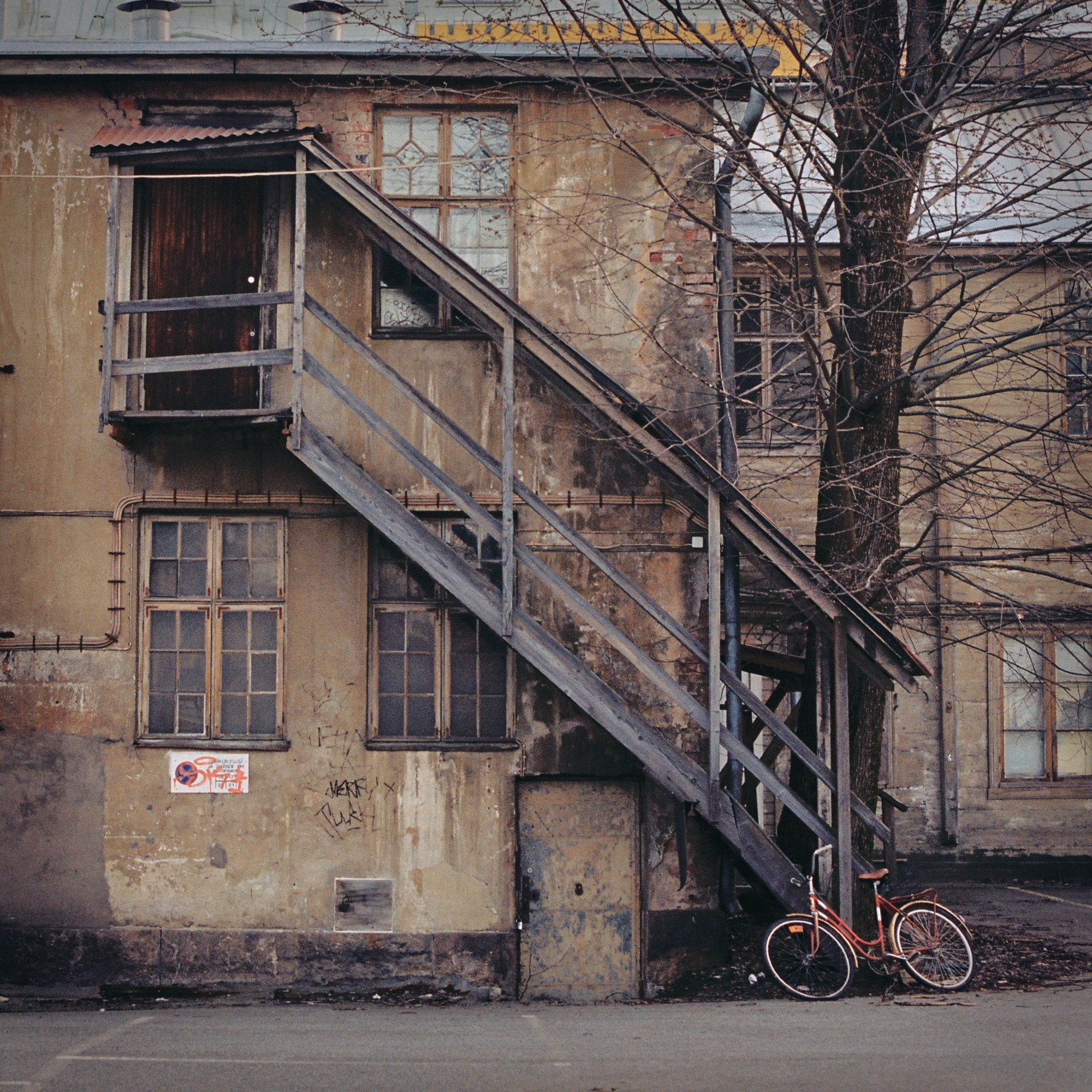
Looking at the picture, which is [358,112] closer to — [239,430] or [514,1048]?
[239,430]

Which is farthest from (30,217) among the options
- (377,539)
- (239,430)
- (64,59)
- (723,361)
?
(723,361)

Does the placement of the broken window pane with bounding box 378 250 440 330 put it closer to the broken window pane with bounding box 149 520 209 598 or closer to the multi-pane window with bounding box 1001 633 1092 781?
the broken window pane with bounding box 149 520 209 598

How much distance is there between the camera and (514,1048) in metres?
7.74

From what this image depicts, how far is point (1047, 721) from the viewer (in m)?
15.1

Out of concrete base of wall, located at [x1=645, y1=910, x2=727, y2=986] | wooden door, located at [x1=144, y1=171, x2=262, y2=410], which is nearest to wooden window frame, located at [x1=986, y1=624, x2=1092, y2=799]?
concrete base of wall, located at [x1=645, y1=910, x2=727, y2=986]

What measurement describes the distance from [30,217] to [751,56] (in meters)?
6.21

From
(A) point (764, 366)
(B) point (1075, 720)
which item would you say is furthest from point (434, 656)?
(B) point (1075, 720)

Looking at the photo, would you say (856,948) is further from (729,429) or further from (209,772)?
(209,772)

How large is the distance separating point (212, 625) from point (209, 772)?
49.1 inches

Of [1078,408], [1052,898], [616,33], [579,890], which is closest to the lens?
[579,890]

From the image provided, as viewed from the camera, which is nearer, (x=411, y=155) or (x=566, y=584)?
(x=566, y=584)

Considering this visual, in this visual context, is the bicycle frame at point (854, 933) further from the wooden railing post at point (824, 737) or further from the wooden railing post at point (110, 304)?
the wooden railing post at point (110, 304)

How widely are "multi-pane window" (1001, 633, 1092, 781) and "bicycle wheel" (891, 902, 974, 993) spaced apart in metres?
6.37

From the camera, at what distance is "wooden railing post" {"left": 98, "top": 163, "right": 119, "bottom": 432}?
963 cm
